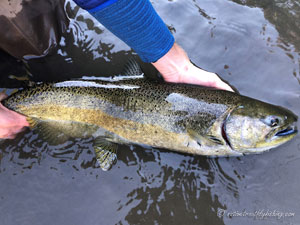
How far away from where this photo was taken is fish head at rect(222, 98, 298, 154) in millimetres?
2529

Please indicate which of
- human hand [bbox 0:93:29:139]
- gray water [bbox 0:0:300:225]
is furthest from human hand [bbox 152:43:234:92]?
human hand [bbox 0:93:29:139]

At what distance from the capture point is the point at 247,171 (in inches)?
109

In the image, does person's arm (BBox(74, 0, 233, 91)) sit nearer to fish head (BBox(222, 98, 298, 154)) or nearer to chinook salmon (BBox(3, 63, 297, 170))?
chinook salmon (BBox(3, 63, 297, 170))

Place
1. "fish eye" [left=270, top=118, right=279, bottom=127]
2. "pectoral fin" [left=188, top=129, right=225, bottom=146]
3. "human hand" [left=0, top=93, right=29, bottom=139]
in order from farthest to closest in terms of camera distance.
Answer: "human hand" [left=0, top=93, right=29, bottom=139] < "pectoral fin" [left=188, top=129, right=225, bottom=146] < "fish eye" [left=270, top=118, right=279, bottom=127]

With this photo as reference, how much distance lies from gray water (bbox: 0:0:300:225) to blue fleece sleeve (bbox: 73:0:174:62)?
3.49 feet

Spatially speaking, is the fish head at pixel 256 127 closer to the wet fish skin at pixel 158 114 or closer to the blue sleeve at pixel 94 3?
the wet fish skin at pixel 158 114

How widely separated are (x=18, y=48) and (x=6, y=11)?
53 centimetres

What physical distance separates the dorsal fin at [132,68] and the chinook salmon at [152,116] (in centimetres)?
1

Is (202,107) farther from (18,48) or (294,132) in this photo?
(18,48)

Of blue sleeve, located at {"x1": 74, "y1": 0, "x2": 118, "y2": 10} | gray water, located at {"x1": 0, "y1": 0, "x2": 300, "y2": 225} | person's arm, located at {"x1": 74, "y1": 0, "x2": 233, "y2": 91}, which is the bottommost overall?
gray water, located at {"x1": 0, "y1": 0, "x2": 300, "y2": 225}

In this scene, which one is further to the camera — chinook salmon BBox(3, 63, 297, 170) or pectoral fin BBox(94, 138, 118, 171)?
pectoral fin BBox(94, 138, 118, 171)

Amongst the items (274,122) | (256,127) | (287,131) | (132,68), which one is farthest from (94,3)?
(287,131)

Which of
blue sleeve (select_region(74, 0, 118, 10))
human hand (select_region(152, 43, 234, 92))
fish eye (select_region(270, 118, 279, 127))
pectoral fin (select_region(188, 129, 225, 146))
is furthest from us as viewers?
human hand (select_region(152, 43, 234, 92))

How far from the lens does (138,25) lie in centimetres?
216
